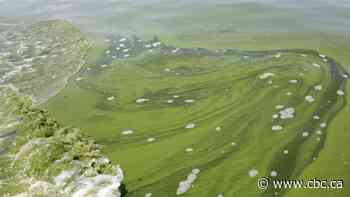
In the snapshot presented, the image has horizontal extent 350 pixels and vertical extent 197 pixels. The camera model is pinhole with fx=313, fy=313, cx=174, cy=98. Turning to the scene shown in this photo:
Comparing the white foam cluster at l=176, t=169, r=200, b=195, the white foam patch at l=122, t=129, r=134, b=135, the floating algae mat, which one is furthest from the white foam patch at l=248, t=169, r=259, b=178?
the white foam patch at l=122, t=129, r=134, b=135

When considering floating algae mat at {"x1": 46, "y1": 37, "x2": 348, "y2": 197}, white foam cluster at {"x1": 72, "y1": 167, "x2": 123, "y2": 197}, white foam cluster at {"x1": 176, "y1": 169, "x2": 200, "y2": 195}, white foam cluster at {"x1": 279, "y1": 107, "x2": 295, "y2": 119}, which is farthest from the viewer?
white foam cluster at {"x1": 279, "y1": 107, "x2": 295, "y2": 119}

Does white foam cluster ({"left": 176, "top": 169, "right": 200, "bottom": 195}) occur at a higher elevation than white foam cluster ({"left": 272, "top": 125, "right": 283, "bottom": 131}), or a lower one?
lower

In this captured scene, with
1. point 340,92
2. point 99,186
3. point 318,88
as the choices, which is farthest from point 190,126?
point 340,92

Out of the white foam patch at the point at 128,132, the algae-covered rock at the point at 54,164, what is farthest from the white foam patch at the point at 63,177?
the white foam patch at the point at 128,132

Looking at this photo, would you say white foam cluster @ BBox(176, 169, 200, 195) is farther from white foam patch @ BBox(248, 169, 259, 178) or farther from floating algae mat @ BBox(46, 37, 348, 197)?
white foam patch @ BBox(248, 169, 259, 178)

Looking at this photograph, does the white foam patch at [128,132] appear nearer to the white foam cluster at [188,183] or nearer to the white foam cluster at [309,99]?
the white foam cluster at [188,183]

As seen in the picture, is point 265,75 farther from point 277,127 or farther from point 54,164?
point 54,164
